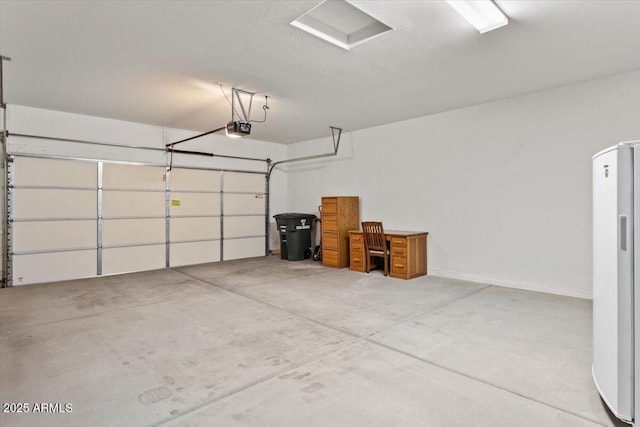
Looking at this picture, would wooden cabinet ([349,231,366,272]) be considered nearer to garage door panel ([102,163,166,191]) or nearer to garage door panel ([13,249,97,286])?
garage door panel ([102,163,166,191])

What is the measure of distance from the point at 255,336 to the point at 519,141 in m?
4.53

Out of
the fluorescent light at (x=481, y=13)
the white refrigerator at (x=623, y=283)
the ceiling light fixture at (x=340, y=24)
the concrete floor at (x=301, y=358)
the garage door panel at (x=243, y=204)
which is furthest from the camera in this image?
the garage door panel at (x=243, y=204)

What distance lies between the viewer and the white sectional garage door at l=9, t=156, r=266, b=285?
559 cm

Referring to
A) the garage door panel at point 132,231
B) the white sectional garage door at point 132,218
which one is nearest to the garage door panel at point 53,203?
the white sectional garage door at point 132,218

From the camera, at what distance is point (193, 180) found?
7.46m

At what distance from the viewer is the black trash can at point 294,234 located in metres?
7.80

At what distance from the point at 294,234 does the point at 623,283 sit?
6358mm

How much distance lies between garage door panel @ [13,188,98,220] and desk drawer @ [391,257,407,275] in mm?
5406

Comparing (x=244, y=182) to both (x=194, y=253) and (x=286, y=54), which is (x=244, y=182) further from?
(x=286, y=54)

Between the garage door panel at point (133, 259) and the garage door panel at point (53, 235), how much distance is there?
14.0 inches

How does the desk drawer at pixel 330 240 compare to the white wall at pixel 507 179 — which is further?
the desk drawer at pixel 330 240

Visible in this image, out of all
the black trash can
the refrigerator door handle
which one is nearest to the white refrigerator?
the refrigerator door handle

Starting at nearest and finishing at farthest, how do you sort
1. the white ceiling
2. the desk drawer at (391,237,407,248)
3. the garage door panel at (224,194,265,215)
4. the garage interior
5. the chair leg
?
1. the garage interior
2. the white ceiling
3. the desk drawer at (391,237,407,248)
4. the chair leg
5. the garage door panel at (224,194,265,215)

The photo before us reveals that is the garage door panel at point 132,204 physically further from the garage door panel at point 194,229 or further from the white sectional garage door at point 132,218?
the garage door panel at point 194,229
